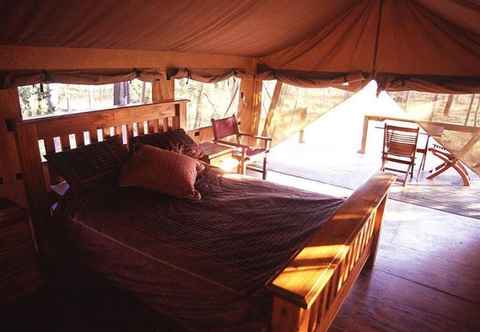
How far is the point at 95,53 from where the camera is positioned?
284 centimetres

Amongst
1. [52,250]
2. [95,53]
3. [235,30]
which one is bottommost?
[52,250]

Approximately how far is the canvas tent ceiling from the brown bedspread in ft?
4.01

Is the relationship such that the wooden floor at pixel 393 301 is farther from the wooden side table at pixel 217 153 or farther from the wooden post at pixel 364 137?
the wooden post at pixel 364 137

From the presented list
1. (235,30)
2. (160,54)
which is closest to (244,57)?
(235,30)

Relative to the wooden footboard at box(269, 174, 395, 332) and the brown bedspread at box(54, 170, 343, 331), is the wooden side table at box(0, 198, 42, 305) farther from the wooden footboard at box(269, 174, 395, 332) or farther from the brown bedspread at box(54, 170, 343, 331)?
the wooden footboard at box(269, 174, 395, 332)

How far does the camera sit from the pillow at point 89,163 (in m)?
2.33

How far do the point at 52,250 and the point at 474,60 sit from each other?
4537mm

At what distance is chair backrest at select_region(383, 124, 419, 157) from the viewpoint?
4352 millimetres

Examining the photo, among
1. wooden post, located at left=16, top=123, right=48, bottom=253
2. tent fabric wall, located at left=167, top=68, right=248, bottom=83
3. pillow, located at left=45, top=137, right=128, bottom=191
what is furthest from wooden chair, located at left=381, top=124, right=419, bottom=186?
wooden post, located at left=16, top=123, right=48, bottom=253

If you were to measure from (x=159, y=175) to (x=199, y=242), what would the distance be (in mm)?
784

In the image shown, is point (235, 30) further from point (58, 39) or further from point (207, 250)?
point (207, 250)

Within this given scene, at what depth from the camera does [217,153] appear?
12.7 ft

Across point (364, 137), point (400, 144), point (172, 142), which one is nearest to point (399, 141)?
point (400, 144)

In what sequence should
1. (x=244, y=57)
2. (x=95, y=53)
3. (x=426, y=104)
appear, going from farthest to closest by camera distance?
(x=244, y=57)
(x=426, y=104)
(x=95, y=53)
